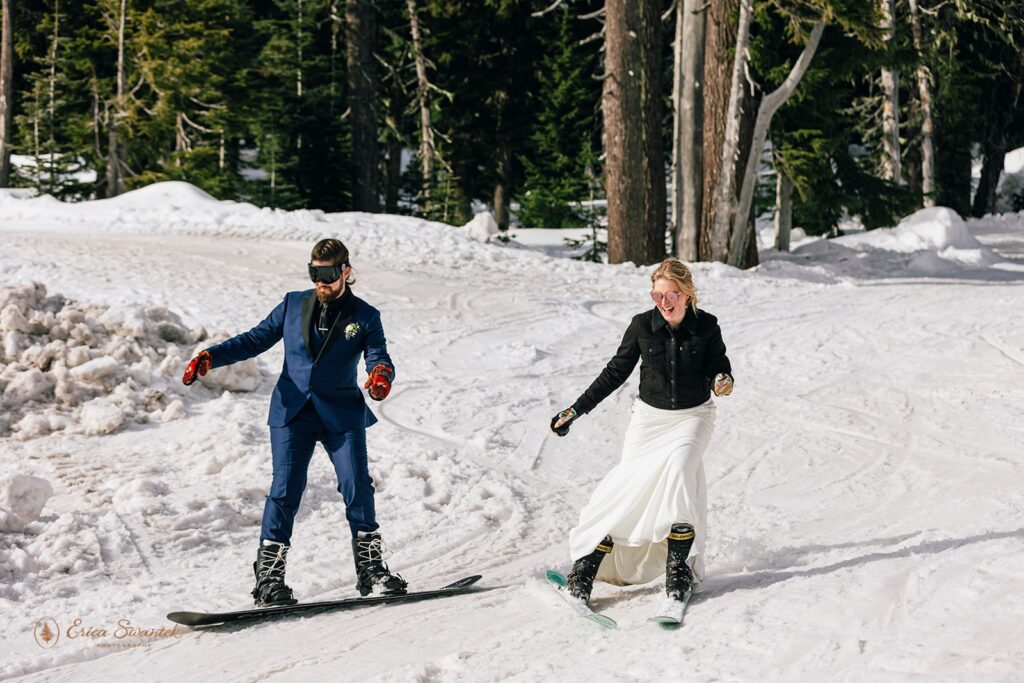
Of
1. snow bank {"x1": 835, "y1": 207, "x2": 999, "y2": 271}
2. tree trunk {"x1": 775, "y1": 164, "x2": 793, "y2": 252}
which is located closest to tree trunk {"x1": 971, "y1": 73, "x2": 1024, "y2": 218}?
snow bank {"x1": 835, "y1": 207, "x2": 999, "y2": 271}

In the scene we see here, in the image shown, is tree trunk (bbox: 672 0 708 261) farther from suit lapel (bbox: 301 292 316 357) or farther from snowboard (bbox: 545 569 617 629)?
suit lapel (bbox: 301 292 316 357)

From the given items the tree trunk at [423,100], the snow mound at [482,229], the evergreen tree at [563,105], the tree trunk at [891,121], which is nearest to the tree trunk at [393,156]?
the tree trunk at [423,100]

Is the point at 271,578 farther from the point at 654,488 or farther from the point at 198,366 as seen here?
the point at 654,488

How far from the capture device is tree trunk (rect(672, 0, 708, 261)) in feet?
59.6

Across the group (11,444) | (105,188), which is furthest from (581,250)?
(11,444)

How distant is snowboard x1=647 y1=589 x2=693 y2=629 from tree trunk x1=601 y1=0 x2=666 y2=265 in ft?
42.6

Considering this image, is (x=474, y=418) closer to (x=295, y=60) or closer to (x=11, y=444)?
(x=11, y=444)

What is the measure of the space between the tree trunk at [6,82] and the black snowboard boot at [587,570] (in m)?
26.2

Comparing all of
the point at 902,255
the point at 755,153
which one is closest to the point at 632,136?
the point at 755,153

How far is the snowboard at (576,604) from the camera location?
4973 mm

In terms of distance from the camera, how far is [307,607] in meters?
5.39

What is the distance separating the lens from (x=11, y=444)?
28.0 feet

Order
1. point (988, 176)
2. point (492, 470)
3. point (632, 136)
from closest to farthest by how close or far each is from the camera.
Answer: point (492, 470) → point (632, 136) → point (988, 176)

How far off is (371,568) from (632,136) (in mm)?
12760
